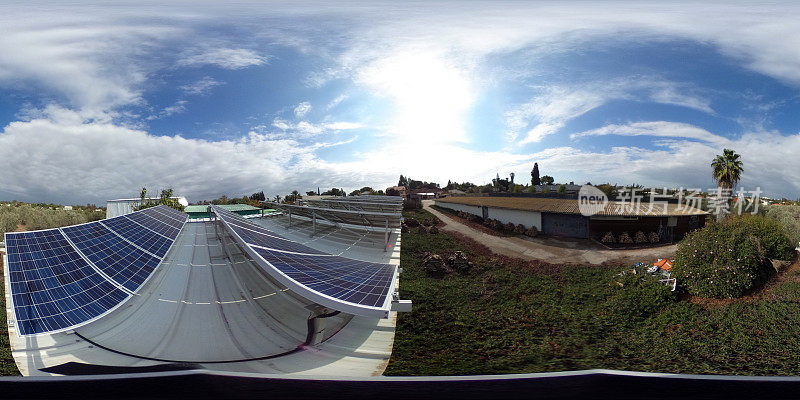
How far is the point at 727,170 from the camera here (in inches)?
231

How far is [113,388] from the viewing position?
1.39m

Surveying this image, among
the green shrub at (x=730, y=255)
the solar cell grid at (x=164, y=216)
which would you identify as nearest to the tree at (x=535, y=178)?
the green shrub at (x=730, y=255)

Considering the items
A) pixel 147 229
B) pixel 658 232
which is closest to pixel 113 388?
pixel 147 229

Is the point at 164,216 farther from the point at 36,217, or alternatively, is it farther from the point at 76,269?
the point at 76,269

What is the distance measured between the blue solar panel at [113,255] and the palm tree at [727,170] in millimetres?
10391

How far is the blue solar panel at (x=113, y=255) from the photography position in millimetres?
3320

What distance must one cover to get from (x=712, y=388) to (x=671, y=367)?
1.15 m

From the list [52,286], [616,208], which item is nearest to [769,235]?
[616,208]

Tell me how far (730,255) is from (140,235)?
1006 cm

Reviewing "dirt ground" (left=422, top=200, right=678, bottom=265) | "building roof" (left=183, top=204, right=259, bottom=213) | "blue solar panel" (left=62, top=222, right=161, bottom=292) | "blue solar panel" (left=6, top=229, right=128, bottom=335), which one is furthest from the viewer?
"building roof" (left=183, top=204, right=259, bottom=213)

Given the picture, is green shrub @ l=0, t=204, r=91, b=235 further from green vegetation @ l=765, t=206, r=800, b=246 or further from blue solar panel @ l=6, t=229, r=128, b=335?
green vegetation @ l=765, t=206, r=800, b=246

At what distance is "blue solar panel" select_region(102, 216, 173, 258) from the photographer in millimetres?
4172

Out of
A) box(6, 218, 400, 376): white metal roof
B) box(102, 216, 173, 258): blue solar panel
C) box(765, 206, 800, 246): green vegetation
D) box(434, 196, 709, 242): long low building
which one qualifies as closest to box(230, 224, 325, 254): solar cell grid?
box(6, 218, 400, 376): white metal roof

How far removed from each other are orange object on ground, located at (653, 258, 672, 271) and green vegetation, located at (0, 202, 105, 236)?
1086 centimetres
